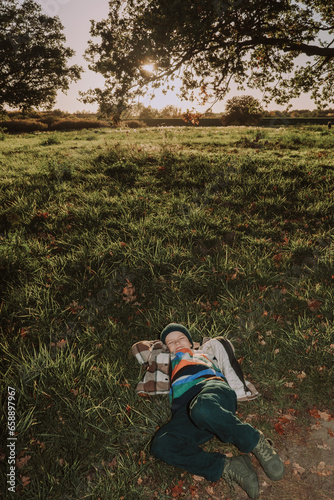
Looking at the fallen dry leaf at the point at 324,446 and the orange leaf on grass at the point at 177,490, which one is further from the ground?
the fallen dry leaf at the point at 324,446

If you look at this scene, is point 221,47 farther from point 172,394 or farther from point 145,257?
point 172,394

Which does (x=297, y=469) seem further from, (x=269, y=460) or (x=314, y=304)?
(x=314, y=304)

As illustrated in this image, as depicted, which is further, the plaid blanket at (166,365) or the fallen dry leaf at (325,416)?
the plaid blanket at (166,365)

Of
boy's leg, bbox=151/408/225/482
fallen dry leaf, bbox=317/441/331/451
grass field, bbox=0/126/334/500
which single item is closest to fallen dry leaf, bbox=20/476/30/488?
grass field, bbox=0/126/334/500

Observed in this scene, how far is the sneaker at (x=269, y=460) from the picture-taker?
7.47 feet

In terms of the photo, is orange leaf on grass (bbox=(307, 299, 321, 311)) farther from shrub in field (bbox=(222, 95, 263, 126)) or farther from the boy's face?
shrub in field (bbox=(222, 95, 263, 126))

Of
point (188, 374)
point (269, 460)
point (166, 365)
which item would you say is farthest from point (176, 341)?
point (269, 460)

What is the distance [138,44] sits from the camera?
6.37 m

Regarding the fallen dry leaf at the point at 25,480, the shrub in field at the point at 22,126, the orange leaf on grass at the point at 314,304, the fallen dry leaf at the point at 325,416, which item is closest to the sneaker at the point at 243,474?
the fallen dry leaf at the point at 325,416

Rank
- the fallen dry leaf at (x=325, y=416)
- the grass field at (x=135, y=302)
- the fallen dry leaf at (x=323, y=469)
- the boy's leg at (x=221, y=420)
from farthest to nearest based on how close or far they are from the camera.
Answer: the fallen dry leaf at (x=325, y=416)
the grass field at (x=135, y=302)
the fallen dry leaf at (x=323, y=469)
the boy's leg at (x=221, y=420)

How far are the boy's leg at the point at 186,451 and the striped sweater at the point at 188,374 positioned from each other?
0.20 m

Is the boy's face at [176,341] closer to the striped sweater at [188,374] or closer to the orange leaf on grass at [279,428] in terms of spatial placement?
the striped sweater at [188,374]

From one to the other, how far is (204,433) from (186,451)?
0.76ft

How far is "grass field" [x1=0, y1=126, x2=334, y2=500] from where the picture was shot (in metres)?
2.52
